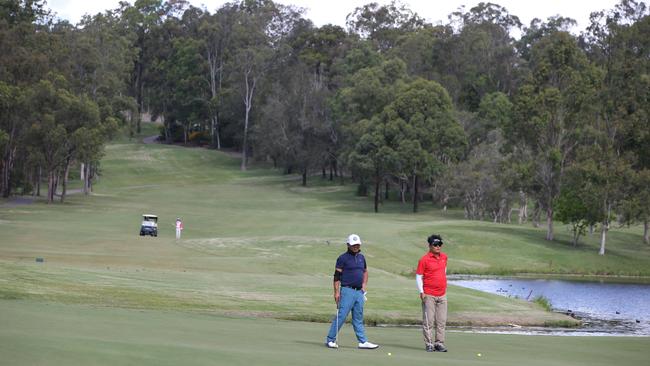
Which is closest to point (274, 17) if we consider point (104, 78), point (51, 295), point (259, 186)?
point (259, 186)

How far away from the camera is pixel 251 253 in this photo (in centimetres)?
5291

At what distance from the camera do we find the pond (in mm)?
35938

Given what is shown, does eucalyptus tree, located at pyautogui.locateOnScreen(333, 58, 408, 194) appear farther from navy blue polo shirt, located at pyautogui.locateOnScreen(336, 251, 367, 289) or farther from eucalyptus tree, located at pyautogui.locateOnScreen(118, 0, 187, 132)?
navy blue polo shirt, located at pyautogui.locateOnScreen(336, 251, 367, 289)

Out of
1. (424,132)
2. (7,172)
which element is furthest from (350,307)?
(7,172)

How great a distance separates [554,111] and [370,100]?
38.7m

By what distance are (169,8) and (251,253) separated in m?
137

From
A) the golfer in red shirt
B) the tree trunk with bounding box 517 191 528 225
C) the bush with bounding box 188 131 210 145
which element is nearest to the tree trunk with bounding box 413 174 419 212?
the tree trunk with bounding box 517 191 528 225

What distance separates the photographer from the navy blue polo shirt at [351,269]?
18.5 m

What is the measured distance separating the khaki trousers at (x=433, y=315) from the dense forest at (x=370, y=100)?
164 feet

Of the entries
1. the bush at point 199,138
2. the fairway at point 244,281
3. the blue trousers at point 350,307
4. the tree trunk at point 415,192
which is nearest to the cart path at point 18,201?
the fairway at point 244,281

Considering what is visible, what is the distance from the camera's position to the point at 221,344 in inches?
693

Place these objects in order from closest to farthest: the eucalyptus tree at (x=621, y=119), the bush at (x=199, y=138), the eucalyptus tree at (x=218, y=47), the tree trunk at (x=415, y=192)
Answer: the eucalyptus tree at (x=621, y=119) < the tree trunk at (x=415, y=192) < the eucalyptus tree at (x=218, y=47) < the bush at (x=199, y=138)

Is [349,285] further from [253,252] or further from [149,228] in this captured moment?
[149,228]

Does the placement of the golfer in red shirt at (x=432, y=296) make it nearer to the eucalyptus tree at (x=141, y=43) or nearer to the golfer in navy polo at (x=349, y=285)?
the golfer in navy polo at (x=349, y=285)
